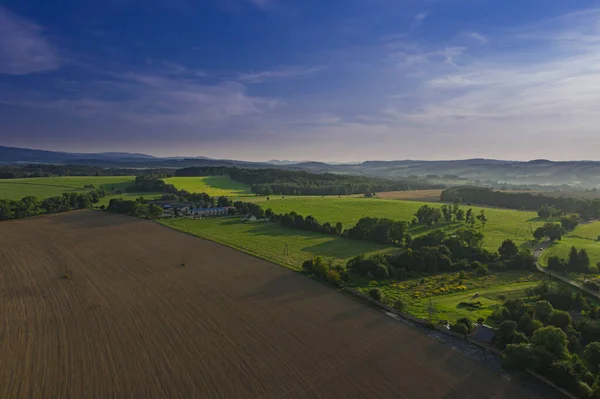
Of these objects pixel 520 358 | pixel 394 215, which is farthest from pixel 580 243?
pixel 520 358

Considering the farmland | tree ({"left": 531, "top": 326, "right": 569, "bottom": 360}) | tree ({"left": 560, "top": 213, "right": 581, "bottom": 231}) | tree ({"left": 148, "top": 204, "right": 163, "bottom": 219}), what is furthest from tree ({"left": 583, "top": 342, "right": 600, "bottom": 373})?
the farmland

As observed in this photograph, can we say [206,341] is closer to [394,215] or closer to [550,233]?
[550,233]

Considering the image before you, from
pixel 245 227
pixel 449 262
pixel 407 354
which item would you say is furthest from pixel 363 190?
pixel 407 354

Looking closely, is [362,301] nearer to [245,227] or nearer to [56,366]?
[56,366]

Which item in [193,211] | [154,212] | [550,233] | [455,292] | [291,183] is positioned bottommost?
[455,292]

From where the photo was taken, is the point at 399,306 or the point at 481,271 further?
the point at 481,271

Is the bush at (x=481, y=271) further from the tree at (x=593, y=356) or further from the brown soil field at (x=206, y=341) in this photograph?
the brown soil field at (x=206, y=341)

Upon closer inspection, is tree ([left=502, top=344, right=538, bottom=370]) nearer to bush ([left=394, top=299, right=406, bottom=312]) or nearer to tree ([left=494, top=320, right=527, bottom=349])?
tree ([left=494, top=320, right=527, bottom=349])
